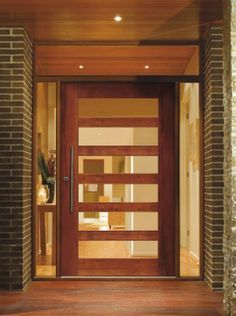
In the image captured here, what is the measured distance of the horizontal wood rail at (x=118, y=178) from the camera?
16.2 feet

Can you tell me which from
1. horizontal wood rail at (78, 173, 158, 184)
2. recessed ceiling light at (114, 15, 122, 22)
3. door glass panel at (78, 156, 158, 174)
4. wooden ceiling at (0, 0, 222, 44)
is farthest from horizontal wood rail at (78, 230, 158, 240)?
recessed ceiling light at (114, 15, 122, 22)

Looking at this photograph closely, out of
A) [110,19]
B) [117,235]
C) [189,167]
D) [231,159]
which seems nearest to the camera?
[231,159]

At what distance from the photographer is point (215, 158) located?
451 centimetres

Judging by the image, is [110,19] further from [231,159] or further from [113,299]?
[113,299]

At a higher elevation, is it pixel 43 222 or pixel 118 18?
pixel 118 18

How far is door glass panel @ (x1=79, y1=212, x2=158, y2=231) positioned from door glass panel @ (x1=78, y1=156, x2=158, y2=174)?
1.33 feet

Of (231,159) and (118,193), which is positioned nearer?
(231,159)

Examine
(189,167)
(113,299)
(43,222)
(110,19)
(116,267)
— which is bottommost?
(113,299)

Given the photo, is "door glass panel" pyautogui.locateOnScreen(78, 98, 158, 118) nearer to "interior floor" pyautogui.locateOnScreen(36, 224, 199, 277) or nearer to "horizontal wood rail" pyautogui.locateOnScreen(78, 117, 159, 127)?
"horizontal wood rail" pyautogui.locateOnScreen(78, 117, 159, 127)

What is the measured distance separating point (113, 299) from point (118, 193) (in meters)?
1.13

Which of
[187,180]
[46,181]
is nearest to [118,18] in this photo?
[46,181]

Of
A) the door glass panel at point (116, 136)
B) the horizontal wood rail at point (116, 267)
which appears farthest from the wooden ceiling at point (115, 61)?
the horizontal wood rail at point (116, 267)

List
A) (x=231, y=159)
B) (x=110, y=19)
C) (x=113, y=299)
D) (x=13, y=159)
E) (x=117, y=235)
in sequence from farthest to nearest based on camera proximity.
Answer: (x=117, y=235) < (x=13, y=159) < (x=110, y=19) < (x=113, y=299) < (x=231, y=159)

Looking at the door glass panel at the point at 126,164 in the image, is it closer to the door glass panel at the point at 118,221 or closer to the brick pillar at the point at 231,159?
the door glass panel at the point at 118,221
